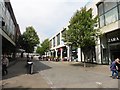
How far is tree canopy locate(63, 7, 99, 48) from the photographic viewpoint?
82.9ft

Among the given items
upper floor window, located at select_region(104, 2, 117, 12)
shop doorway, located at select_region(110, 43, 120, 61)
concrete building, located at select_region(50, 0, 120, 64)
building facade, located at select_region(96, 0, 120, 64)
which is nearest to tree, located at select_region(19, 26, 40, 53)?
concrete building, located at select_region(50, 0, 120, 64)

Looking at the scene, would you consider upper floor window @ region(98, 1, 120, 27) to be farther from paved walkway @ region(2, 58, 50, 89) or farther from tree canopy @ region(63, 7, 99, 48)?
paved walkway @ region(2, 58, 50, 89)

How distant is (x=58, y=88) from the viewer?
10789 mm

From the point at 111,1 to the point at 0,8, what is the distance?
1401 cm

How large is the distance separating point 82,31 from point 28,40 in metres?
43.4

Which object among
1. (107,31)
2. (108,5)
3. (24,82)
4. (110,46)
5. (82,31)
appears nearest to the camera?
(24,82)

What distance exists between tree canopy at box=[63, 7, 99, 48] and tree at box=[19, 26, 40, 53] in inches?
1625

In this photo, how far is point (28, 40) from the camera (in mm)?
66750

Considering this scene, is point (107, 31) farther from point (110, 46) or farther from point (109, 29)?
point (110, 46)

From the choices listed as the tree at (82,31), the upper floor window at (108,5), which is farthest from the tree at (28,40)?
the upper floor window at (108,5)

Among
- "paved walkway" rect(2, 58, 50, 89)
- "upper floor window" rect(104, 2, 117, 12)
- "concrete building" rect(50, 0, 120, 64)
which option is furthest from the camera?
"upper floor window" rect(104, 2, 117, 12)

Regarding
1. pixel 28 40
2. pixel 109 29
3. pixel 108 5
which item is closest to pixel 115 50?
pixel 109 29

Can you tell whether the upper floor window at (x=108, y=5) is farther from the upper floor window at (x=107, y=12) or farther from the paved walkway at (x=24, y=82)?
the paved walkway at (x=24, y=82)

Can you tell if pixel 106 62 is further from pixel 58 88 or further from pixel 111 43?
pixel 58 88
